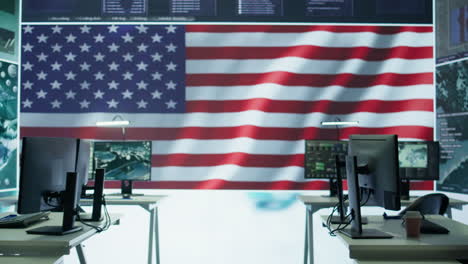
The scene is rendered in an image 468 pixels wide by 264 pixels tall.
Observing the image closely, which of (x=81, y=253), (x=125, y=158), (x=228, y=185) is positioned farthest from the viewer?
(x=228, y=185)

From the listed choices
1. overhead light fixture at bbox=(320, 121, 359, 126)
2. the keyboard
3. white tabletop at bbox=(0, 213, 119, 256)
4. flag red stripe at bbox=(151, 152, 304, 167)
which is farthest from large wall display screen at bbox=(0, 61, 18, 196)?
overhead light fixture at bbox=(320, 121, 359, 126)

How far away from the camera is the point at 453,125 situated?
466 cm

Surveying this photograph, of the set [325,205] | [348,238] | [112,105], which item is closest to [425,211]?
[325,205]

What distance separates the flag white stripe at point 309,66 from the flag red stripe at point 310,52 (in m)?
0.04

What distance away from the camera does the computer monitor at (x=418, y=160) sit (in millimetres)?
4234

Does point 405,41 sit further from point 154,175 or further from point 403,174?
point 154,175

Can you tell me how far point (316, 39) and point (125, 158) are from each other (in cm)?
229

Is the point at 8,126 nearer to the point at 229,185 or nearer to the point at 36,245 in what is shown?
the point at 229,185

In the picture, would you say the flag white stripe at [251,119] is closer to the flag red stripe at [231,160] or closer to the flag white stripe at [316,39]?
the flag red stripe at [231,160]

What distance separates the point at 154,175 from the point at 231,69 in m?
1.35

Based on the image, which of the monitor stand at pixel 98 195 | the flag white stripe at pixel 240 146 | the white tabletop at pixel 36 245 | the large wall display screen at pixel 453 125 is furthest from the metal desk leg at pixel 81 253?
the large wall display screen at pixel 453 125

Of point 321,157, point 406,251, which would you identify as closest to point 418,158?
point 321,157

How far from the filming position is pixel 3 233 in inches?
90.0

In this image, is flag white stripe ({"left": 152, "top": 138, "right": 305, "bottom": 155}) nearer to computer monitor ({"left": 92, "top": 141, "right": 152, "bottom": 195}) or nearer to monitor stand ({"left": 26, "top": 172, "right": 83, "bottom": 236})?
computer monitor ({"left": 92, "top": 141, "right": 152, "bottom": 195})
